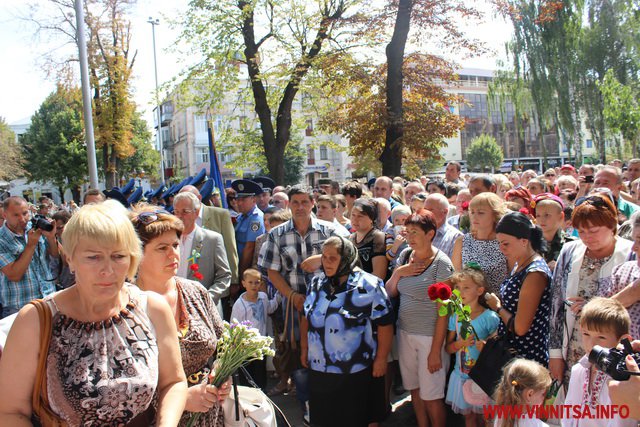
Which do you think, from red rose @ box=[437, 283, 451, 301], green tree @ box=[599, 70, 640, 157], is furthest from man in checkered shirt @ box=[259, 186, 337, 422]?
green tree @ box=[599, 70, 640, 157]

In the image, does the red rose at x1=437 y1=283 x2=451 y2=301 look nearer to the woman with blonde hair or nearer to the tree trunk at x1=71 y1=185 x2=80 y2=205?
the woman with blonde hair

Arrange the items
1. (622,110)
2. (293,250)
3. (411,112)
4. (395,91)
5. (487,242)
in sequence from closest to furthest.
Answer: (487,242)
(293,250)
(395,91)
(411,112)
(622,110)

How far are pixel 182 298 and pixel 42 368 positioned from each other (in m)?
1.07

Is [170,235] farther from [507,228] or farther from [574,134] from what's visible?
[574,134]

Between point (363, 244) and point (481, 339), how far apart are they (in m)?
1.70

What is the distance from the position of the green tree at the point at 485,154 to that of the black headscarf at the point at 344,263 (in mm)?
63290

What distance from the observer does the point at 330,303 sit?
4387 millimetres

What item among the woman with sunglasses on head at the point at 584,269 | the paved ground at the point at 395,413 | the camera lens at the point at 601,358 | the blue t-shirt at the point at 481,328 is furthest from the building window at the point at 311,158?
the camera lens at the point at 601,358

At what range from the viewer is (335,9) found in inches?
675

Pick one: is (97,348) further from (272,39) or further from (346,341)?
(272,39)

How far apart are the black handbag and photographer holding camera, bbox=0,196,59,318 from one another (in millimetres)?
4361

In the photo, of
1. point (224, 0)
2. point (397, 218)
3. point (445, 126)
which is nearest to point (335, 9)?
point (224, 0)

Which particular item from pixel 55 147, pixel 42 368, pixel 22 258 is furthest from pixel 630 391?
pixel 55 147

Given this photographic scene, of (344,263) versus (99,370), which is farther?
(344,263)
